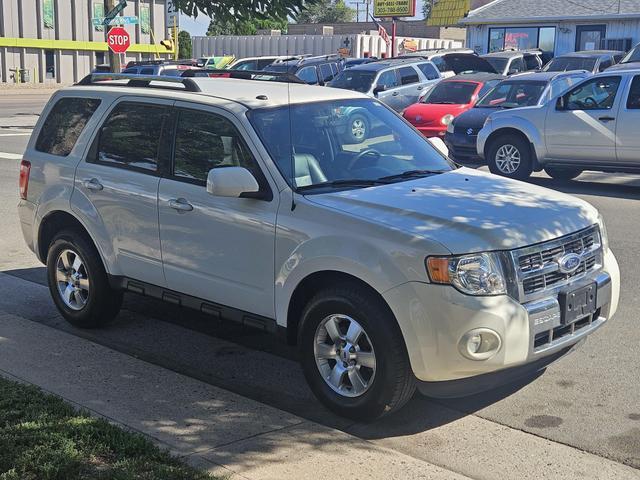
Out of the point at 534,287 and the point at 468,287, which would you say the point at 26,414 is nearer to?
the point at 468,287

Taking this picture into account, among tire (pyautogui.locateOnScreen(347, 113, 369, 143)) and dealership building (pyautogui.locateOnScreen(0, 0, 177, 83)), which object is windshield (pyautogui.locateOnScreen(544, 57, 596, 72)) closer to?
tire (pyautogui.locateOnScreen(347, 113, 369, 143))

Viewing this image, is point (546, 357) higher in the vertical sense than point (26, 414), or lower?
higher

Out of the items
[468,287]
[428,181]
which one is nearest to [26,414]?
[468,287]

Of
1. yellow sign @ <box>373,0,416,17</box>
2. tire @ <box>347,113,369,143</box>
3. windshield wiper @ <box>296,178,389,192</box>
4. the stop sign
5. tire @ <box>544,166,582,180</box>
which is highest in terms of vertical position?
yellow sign @ <box>373,0,416,17</box>

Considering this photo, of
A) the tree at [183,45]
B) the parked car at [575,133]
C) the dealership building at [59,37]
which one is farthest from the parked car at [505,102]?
the tree at [183,45]

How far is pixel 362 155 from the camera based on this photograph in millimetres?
5914

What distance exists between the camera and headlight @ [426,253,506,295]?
4.59 metres

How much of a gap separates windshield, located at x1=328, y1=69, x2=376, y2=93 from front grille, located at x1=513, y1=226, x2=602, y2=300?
645 inches

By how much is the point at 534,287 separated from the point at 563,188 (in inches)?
372

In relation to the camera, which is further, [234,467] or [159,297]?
[159,297]

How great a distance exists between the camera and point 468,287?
4594 millimetres

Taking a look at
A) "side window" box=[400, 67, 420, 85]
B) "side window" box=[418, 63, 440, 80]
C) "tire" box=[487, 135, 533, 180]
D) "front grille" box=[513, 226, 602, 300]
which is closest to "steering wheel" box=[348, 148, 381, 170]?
"front grille" box=[513, 226, 602, 300]

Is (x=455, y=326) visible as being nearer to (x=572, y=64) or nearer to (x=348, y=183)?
(x=348, y=183)

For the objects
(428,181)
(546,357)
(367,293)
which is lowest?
(546,357)
